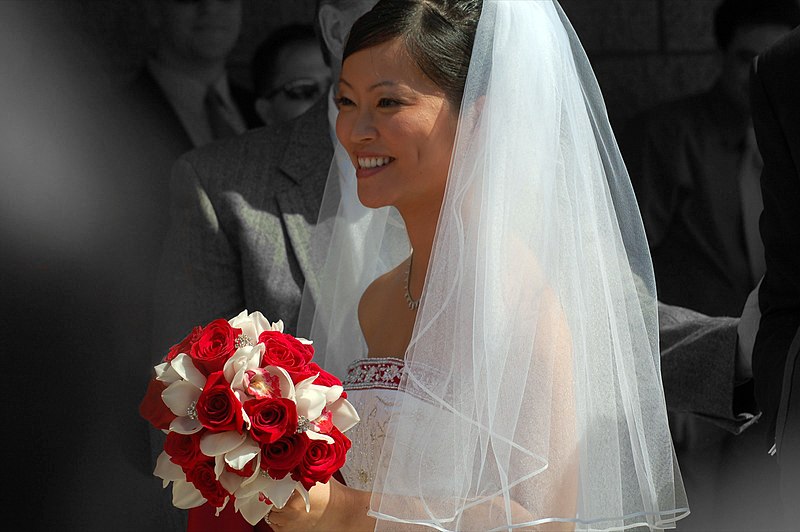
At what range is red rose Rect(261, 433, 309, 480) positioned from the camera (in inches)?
67.3

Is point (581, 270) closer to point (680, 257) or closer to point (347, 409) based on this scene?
point (347, 409)

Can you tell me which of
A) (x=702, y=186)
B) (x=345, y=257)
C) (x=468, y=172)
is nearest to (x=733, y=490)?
(x=702, y=186)

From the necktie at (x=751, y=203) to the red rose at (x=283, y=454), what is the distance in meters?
2.02

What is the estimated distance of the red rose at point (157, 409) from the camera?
182cm

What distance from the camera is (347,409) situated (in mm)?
1866

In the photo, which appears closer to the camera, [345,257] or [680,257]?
[345,257]

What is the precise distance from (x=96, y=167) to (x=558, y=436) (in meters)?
1.84

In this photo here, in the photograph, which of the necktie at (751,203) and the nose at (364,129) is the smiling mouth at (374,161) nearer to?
the nose at (364,129)

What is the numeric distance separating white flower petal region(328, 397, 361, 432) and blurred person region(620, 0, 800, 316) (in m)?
1.74

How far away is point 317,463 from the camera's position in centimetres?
173

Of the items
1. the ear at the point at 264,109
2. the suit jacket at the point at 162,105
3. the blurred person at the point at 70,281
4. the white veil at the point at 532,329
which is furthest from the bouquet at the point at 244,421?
the ear at the point at 264,109

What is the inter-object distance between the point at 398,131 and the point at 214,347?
24.3 inches

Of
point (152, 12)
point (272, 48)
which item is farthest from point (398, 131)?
point (152, 12)

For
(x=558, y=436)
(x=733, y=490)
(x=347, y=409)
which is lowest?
(x=733, y=490)
